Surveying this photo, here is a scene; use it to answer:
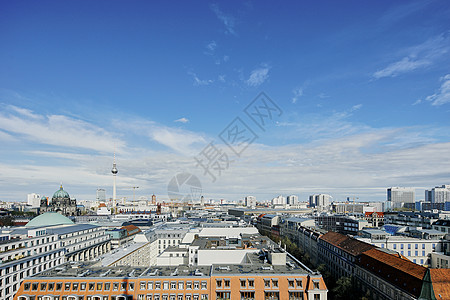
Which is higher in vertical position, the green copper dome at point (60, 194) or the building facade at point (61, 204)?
the green copper dome at point (60, 194)

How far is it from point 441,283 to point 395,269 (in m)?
6.17

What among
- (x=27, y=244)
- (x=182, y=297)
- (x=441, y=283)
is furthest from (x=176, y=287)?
(x=27, y=244)

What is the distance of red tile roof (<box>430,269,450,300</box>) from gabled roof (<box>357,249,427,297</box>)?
3.91 ft

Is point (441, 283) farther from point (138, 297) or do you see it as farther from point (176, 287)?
point (138, 297)

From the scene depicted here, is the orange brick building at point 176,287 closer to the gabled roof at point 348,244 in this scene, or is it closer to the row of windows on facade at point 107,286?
the row of windows on facade at point 107,286

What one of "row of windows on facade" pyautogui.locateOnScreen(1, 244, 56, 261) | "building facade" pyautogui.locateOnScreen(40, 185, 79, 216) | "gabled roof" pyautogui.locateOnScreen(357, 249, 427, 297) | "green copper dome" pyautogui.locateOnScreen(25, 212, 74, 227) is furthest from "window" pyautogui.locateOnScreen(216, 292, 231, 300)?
"building facade" pyautogui.locateOnScreen(40, 185, 79, 216)

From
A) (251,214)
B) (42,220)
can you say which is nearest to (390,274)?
(42,220)

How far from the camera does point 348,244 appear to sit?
60.1 metres

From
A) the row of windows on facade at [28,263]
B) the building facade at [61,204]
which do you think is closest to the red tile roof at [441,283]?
the row of windows on facade at [28,263]

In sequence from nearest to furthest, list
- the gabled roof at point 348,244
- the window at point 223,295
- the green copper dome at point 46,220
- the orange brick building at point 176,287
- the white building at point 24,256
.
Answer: the orange brick building at point 176,287, the window at point 223,295, the white building at point 24,256, the gabled roof at point 348,244, the green copper dome at point 46,220

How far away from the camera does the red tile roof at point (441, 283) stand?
→ 108 feet

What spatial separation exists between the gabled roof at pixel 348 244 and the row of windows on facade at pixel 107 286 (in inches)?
1285

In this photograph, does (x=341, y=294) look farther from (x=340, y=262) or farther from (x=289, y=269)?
(x=289, y=269)

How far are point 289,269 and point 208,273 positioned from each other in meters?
10.4
